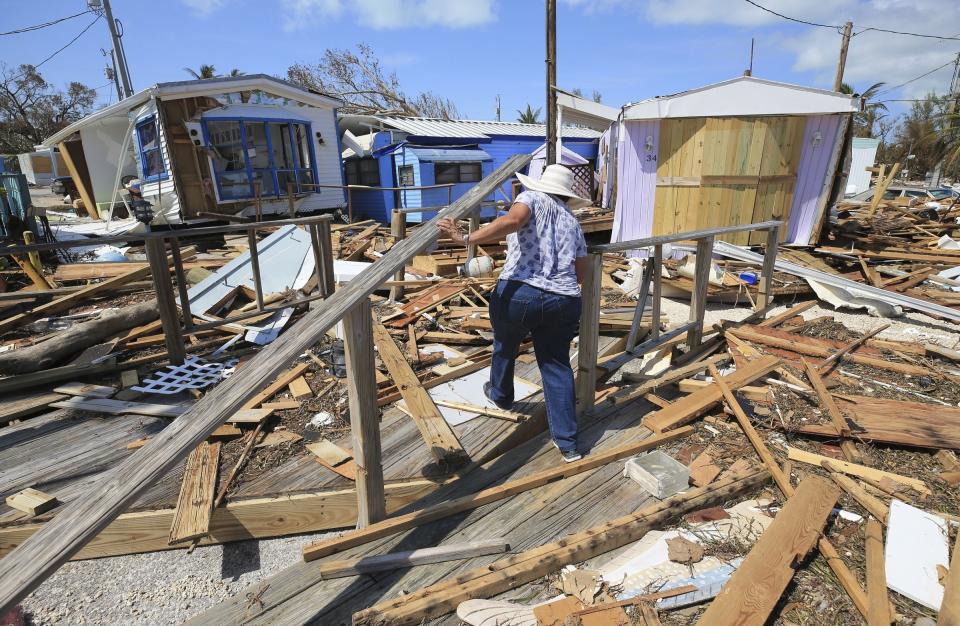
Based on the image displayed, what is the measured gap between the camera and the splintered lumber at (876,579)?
1.99m

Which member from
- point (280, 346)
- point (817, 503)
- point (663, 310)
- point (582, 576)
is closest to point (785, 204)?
point (663, 310)

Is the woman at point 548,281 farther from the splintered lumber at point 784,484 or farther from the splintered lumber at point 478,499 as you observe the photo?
the splintered lumber at point 784,484

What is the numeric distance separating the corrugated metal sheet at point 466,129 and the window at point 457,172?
1258mm

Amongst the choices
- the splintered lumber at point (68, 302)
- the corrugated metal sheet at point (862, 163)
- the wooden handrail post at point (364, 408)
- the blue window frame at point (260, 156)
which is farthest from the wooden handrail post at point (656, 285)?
the corrugated metal sheet at point (862, 163)

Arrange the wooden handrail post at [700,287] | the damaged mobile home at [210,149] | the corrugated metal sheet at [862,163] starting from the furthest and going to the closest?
the corrugated metal sheet at [862,163] < the damaged mobile home at [210,149] < the wooden handrail post at [700,287]

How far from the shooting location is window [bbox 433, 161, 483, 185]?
17.6 m

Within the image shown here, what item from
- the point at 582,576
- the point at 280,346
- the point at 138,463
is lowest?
the point at 582,576

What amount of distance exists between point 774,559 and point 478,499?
1479mm

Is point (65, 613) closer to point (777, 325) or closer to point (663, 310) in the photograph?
point (777, 325)

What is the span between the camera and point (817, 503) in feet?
8.75

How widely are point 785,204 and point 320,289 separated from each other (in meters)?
9.20

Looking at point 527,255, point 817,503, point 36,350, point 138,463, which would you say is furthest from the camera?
→ point 36,350

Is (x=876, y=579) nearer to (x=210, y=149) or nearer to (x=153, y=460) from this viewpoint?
(x=153, y=460)

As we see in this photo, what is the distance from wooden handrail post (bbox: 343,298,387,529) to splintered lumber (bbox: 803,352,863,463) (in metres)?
3.12
